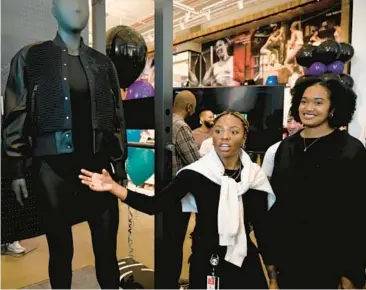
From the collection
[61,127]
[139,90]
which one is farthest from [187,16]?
[61,127]

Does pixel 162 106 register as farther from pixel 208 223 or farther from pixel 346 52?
pixel 346 52

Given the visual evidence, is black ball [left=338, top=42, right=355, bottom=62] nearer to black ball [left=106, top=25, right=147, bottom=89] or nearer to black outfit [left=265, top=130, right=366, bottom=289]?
black outfit [left=265, top=130, right=366, bottom=289]

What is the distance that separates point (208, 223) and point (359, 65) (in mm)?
3099

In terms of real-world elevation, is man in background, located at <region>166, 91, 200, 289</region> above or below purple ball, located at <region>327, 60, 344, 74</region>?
below

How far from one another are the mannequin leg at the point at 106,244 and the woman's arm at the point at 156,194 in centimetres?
6

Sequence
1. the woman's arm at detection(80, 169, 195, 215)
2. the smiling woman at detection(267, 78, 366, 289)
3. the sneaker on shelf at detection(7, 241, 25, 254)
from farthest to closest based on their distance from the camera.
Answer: the sneaker on shelf at detection(7, 241, 25, 254)
the smiling woman at detection(267, 78, 366, 289)
the woman's arm at detection(80, 169, 195, 215)

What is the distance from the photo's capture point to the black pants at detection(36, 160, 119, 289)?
1172 millimetres

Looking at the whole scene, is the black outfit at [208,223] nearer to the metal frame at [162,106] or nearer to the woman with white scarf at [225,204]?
the woman with white scarf at [225,204]

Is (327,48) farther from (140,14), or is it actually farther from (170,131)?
(140,14)

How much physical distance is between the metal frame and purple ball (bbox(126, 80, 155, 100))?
0.38m

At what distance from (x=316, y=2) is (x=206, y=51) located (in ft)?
7.31

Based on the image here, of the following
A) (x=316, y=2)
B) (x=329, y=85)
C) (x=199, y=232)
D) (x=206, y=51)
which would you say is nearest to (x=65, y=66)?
(x=199, y=232)

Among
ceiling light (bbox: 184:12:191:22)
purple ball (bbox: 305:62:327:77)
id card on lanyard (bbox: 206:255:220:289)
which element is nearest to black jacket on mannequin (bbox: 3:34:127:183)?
id card on lanyard (bbox: 206:255:220:289)

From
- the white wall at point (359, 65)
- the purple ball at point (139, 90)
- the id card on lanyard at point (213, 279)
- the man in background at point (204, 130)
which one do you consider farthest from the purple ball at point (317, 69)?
the id card on lanyard at point (213, 279)
